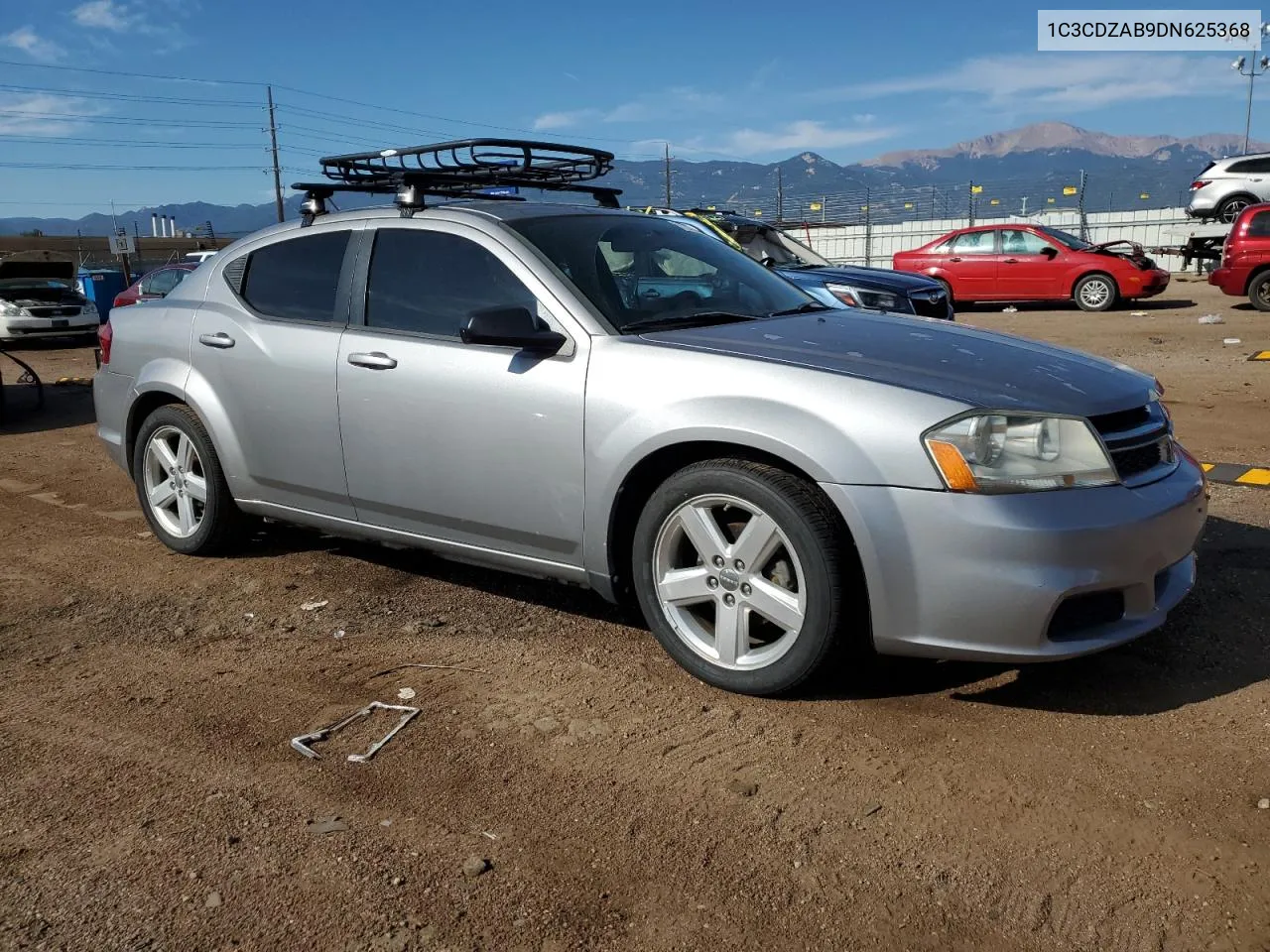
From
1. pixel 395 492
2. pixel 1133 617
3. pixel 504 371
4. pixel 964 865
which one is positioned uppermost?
pixel 504 371

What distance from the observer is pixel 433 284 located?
4.23 meters

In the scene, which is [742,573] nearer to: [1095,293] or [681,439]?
[681,439]

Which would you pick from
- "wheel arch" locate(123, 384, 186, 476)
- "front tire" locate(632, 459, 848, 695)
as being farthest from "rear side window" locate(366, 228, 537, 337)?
"wheel arch" locate(123, 384, 186, 476)

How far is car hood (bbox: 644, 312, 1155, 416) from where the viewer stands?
324cm

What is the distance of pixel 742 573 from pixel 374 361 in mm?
1762

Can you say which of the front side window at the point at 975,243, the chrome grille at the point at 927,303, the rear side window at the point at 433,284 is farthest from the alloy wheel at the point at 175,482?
the front side window at the point at 975,243

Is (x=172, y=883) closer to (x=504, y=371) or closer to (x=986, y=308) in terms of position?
(x=504, y=371)

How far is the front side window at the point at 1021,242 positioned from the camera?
19.5m

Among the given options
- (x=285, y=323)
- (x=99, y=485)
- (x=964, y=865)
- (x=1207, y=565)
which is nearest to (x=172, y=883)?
(x=964, y=865)

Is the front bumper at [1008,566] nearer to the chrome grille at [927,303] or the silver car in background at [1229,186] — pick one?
the chrome grille at [927,303]

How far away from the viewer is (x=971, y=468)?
3.05m

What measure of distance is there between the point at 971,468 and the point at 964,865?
108 centimetres

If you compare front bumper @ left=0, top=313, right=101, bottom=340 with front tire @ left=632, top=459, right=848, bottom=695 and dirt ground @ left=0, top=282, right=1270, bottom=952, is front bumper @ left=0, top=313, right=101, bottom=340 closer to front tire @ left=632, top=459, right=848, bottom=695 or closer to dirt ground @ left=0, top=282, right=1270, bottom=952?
dirt ground @ left=0, top=282, right=1270, bottom=952

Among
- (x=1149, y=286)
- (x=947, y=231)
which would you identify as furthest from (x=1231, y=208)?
(x=947, y=231)
